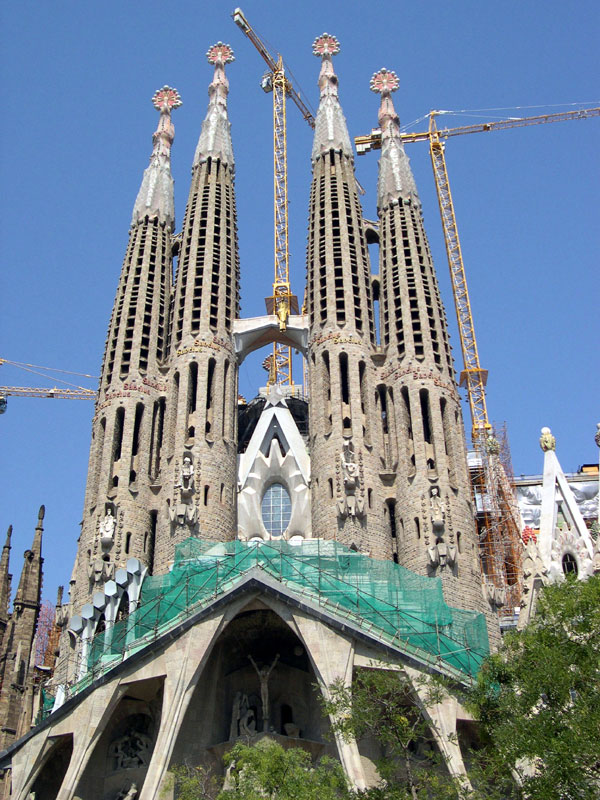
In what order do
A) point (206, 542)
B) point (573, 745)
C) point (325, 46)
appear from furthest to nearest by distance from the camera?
1. point (325, 46)
2. point (206, 542)
3. point (573, 745)

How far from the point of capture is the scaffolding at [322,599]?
3147 centimetres

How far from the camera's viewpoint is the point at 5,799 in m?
36.7

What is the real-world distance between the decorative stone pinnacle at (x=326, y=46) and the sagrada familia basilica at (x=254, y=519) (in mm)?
2145

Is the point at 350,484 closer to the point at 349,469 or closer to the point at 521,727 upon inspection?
the point at 349,469

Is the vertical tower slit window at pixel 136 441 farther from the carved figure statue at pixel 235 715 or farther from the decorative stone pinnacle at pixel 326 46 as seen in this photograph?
the decorative stone pinnacle at pixel 326 46

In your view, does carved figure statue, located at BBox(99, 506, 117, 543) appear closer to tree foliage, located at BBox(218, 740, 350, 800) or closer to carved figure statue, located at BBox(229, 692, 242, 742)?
carved figure statue, located at BBox(229, 692, 242, 742)

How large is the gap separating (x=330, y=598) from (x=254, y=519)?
8.45m

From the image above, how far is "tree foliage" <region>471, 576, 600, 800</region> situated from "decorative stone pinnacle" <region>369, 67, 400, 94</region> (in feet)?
108

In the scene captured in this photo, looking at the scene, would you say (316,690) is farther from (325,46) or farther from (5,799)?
(325,46)

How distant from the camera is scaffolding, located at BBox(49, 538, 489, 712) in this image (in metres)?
31.5

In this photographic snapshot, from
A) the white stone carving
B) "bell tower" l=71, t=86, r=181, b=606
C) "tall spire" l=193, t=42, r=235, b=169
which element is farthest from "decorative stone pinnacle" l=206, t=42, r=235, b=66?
the white stone carving

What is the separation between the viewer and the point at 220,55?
53.1 m

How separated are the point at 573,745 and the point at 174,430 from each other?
22.6m

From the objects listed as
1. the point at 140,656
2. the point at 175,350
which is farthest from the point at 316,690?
the point at 175,350
